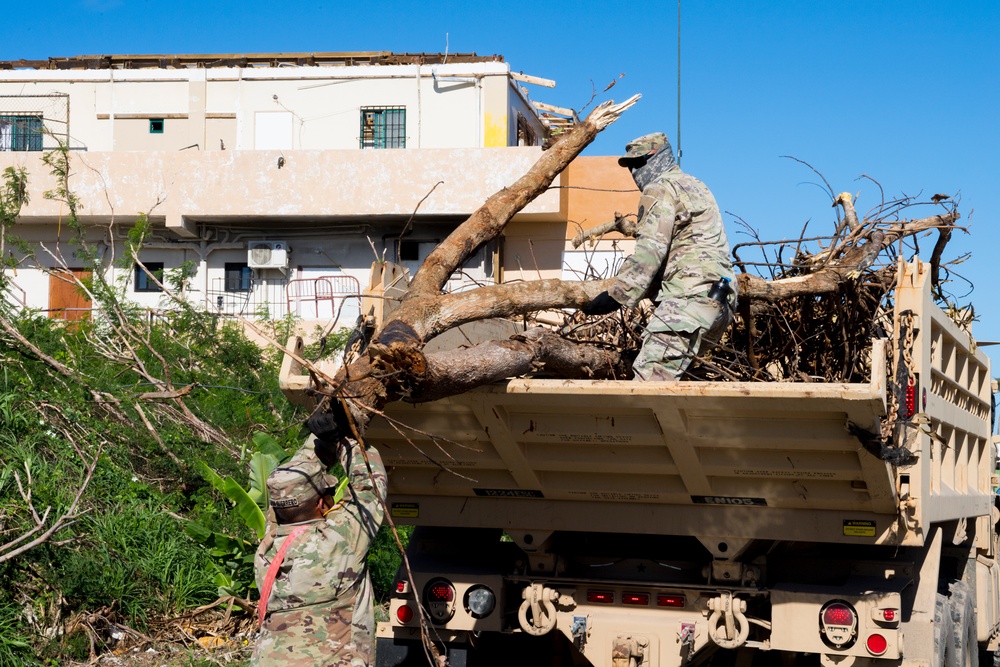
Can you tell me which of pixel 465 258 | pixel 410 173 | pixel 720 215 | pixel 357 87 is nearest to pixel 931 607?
pixel 720 215

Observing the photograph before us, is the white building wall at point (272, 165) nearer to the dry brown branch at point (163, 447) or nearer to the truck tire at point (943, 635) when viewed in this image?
the dry brown branch at point (163, 447)

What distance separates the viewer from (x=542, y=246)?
26.0 meters

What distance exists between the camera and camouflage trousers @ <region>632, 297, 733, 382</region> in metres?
5.48

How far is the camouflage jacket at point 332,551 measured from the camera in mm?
4836

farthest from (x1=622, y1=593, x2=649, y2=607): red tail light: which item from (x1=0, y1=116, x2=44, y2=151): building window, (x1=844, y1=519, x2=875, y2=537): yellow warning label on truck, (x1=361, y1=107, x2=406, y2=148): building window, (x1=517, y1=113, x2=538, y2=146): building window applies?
(x1=0, y1=116, x2=44, y2=151): building window

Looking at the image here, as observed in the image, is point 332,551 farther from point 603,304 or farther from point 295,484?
point 603,304

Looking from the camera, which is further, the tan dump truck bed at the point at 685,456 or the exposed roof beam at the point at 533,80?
the exposed roof beam at the point at 533,80

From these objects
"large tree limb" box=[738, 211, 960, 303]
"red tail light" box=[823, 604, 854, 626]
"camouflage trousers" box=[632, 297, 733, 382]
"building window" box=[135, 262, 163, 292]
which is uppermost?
"building window" box=[135, 262, 163, 292]

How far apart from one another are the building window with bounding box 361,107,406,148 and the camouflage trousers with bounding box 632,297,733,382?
871 inches

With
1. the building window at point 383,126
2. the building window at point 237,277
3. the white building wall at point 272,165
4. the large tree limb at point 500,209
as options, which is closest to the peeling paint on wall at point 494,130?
the white building wall at point 272,165

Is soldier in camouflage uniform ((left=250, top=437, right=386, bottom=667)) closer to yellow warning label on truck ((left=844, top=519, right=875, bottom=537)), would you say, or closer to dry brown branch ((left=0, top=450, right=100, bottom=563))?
dry brown branch ((left=0, top=450, right=100, bottom=563))

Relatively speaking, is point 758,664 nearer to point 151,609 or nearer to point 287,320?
point 151,609

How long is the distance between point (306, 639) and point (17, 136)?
26253 millimetres

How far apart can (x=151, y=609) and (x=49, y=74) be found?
2303cm
